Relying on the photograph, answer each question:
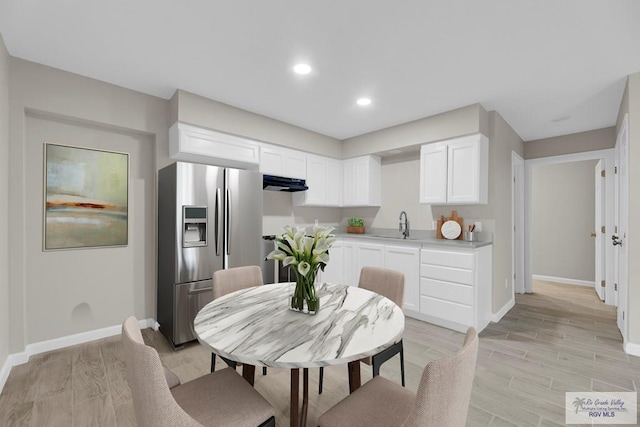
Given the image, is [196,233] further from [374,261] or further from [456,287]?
[456,287]

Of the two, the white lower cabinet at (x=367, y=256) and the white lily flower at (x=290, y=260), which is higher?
the white lily flower at (x=290, y=260)

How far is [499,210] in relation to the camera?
3447 millimetres

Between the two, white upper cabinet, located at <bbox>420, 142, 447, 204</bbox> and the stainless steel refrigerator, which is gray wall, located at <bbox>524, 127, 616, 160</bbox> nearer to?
white upper cabinet, located at <bbox>420, 142, 447, 204</bbox>

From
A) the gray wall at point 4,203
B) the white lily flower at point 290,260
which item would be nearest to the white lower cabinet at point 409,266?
the white lily flower at point 290,260

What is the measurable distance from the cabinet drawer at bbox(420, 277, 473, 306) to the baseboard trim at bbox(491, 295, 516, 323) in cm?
71

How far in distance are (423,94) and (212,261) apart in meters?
2.75

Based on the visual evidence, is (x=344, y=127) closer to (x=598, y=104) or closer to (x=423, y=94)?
(x=423, y=94)

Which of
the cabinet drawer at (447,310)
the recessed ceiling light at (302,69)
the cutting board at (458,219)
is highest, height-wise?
the recessed ceiling light at (302,69)

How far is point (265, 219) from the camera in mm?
4059

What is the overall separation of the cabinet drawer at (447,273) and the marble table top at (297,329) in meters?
1.73

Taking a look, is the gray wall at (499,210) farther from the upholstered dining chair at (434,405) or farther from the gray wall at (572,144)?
the upholstered dining chair at (434,405)

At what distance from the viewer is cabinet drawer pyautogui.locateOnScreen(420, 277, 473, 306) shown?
119 inches

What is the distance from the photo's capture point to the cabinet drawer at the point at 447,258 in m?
3.01

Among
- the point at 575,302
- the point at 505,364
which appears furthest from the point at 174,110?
the point at 575,302
